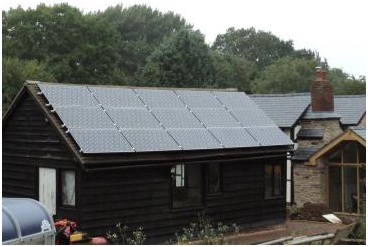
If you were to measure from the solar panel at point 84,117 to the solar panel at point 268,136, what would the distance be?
17.4ft

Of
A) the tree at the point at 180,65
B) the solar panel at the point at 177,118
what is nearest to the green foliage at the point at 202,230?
the solar panel at the point at 177,118

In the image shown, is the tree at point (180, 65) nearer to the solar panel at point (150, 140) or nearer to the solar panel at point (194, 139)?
the solar panel at point (194, 139)

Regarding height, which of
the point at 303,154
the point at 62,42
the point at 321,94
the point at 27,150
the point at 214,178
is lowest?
the point at 214,178

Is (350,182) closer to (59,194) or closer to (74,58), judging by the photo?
(59,194)

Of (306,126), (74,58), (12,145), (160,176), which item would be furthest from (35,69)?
(160,176)

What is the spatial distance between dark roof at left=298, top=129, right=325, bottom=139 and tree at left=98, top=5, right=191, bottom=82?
40369mm

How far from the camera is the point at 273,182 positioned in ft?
66.8

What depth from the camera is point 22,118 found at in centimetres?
1758

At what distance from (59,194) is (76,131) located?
171 cm

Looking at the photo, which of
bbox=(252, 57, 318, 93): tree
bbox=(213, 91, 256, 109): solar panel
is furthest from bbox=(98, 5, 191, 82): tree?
bbox=(213, 91, 256, 109): solar panel

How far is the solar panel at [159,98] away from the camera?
19.1 m

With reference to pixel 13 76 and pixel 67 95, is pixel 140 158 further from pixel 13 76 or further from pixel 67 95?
pixel 13 76

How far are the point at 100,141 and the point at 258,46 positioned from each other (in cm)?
6559

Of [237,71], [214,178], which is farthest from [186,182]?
[237,71]
